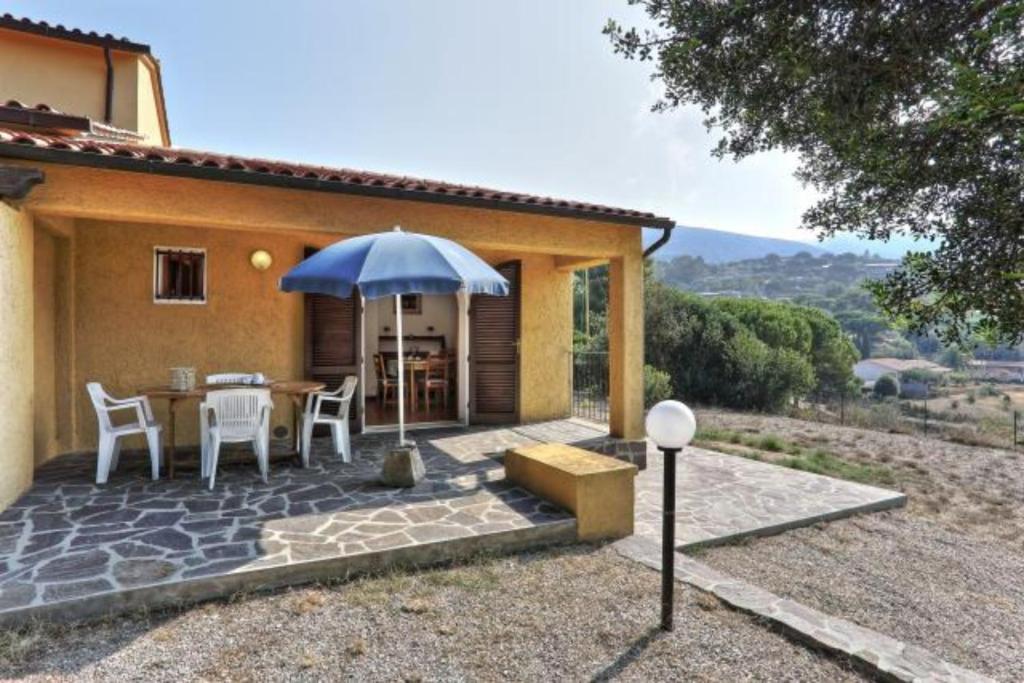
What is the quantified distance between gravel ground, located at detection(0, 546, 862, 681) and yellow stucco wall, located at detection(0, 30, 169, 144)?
1087 cm

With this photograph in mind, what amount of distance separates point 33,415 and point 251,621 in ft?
14.3

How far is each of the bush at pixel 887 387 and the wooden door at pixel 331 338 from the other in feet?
179

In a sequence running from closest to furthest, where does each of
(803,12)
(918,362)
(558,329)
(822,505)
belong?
1. (803,12)
2. (822,505)
3. (558,329)
4. (918,362)

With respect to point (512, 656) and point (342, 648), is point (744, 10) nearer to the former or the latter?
point (512, 656)

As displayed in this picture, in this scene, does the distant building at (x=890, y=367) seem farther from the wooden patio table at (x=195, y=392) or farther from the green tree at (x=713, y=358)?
the wooden patio table at (x=195, y=392)

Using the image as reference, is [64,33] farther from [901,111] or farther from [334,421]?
[901,111]

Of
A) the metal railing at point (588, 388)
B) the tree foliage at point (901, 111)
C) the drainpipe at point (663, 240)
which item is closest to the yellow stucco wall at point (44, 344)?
the tree foliage at point (901, 111)

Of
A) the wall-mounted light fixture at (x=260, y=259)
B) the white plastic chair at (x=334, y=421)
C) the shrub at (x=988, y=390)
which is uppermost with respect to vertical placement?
the wall-mounted light fixture at (x=260, y=259)

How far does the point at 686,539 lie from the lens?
5383mm

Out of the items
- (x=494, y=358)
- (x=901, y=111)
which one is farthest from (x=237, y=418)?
(x=901, y=111)

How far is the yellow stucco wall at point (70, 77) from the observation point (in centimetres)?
1005

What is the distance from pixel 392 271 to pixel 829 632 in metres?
4.43

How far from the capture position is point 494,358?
9867 millimetres

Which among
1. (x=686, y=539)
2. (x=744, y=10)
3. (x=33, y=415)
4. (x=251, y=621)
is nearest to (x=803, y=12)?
(x=744, y=10)
